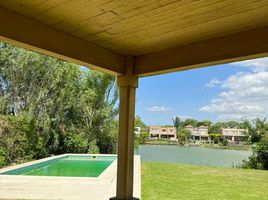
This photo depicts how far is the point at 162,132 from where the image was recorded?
1866 cm

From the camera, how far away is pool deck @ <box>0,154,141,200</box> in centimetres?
525

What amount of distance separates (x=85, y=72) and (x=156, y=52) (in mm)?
12097

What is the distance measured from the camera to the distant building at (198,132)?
17.3 meters

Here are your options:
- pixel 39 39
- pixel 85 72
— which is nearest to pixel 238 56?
pixel 39 39

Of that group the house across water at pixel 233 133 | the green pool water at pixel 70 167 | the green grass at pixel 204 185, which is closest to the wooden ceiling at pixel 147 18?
the green grass at pixel 204 185

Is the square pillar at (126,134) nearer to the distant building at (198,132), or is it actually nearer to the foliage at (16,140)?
the foliage at (16,140)

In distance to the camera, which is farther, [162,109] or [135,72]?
[162,109]

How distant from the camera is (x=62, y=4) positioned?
2232 millimetres

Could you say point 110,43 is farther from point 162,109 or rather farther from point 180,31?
point 162,109

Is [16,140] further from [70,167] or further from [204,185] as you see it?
[204,185]

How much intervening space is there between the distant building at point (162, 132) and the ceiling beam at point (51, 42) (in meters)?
15.0

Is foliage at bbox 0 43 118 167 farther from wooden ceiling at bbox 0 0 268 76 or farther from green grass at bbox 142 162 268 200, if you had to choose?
wooden ceiling at bbox 0 0 268 76

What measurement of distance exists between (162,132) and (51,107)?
27.5 ft

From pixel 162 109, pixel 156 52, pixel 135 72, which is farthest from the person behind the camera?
pixel 162 109
